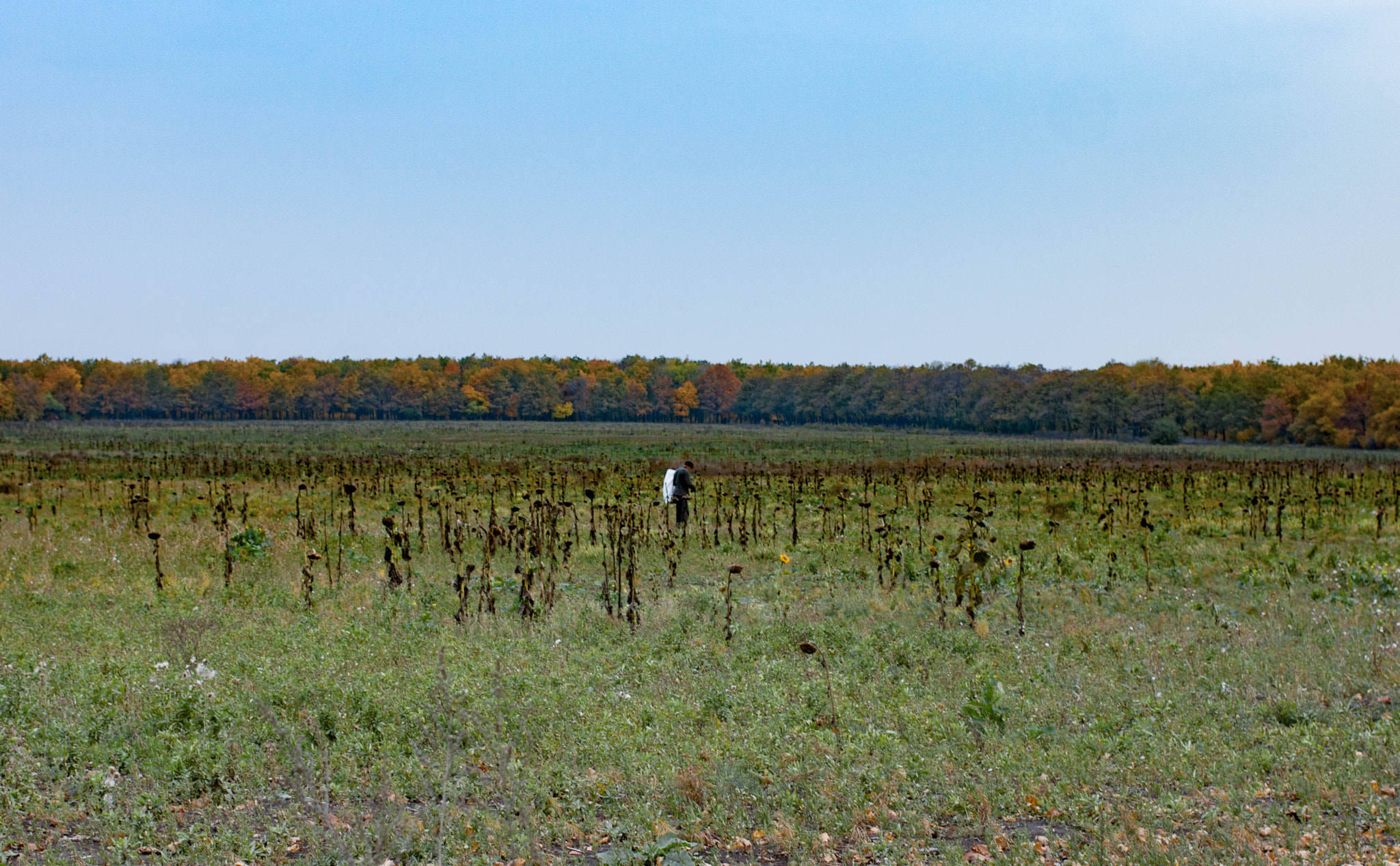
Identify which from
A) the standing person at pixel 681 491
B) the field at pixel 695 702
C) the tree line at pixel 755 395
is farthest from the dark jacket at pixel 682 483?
the tree line at pixel 755 395

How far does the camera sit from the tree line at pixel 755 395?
4035 inches

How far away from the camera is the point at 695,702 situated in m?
7.96

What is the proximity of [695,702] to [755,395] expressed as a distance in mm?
167952

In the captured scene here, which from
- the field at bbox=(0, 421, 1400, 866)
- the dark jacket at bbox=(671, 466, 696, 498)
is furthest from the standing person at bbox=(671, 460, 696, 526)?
the field at bbox=(0, 421, 1400, 866)

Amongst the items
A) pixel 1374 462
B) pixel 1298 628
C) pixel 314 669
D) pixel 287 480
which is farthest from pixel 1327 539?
pixel 1374 462

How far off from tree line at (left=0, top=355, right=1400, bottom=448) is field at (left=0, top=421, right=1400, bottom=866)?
296 feet

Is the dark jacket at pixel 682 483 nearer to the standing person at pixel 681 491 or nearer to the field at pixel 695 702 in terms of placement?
the standing person at pixel 681 491

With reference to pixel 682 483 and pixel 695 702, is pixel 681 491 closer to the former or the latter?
pixel 682 483

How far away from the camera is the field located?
18.2 ft

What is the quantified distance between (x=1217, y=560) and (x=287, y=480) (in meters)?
26.2

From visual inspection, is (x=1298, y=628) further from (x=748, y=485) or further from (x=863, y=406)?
(x=863, y=406)

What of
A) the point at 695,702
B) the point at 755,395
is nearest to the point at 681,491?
the point at 695,702

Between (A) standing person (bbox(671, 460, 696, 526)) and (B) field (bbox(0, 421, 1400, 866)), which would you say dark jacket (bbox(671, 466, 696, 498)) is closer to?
(A) standing person (bbox(671, 460, 696, 526))

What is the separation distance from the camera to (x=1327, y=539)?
18.5 meters
